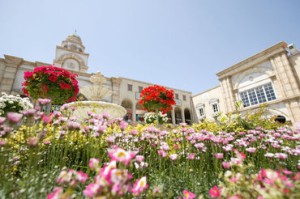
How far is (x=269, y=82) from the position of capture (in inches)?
599

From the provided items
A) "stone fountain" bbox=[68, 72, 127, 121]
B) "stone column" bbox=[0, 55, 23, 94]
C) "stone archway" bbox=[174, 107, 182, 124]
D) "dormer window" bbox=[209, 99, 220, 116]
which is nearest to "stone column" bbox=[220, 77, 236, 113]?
"dormer window" bbox=[209, 99, 220, 116]

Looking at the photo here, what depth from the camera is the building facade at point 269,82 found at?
13656mm

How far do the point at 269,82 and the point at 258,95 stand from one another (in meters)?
1.57

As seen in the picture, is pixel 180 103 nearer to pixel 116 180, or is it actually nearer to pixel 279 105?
pixel 279 105

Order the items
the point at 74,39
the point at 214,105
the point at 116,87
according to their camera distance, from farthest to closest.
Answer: the point at 74,39, the point at 214,105, the point at 116,87

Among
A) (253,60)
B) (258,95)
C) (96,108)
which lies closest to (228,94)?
(258,95)

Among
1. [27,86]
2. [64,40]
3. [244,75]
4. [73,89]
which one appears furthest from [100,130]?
[64,40]

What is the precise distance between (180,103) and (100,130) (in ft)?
77.9

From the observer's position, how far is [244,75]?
1722cm

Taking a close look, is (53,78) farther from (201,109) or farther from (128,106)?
(201,109)

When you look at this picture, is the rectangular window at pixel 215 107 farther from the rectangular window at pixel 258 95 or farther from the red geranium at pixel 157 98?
the red geranium at pixel 157 98

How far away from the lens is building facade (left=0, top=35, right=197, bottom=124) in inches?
539

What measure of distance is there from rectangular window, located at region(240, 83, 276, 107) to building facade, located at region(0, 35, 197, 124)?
8711 mm

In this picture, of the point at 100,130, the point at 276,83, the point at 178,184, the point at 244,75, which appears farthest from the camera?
the point at 244,75
